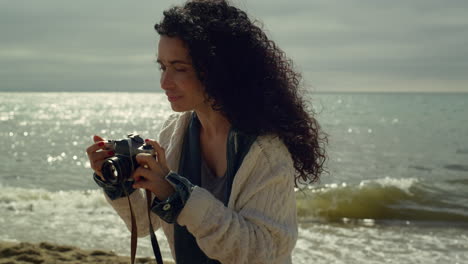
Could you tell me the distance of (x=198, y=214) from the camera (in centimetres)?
202

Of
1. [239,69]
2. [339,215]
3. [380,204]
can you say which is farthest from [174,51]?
[380,204]

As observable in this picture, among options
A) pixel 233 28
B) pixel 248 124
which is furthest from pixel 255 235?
pixel 233 28

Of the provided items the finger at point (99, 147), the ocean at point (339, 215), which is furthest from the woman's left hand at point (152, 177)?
the ocean at point (339, 215)

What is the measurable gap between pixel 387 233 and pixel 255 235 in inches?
231

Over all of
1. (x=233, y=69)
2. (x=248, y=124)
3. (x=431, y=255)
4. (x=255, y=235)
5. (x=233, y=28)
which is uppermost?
(x=233, y=28)

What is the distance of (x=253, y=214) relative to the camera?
214cm

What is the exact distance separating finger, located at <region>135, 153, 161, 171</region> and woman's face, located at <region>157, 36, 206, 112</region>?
354 millimetres

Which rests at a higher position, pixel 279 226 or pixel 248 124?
pixel 248 124

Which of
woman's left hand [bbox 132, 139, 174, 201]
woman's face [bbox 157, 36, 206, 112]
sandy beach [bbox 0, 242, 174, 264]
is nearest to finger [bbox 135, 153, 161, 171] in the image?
woman's left hand [bbox 132, 139, 174, 201]

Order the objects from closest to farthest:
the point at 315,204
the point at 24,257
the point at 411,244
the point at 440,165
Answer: the point at 24,257 → the point at 411,244 → the point at 315,204 → the point at 440,165

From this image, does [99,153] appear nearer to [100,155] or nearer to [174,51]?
[100,155]

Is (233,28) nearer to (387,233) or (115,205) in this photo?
(115,205)

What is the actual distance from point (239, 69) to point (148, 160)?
540mm

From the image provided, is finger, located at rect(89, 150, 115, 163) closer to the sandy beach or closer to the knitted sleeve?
the knitted sleeve
